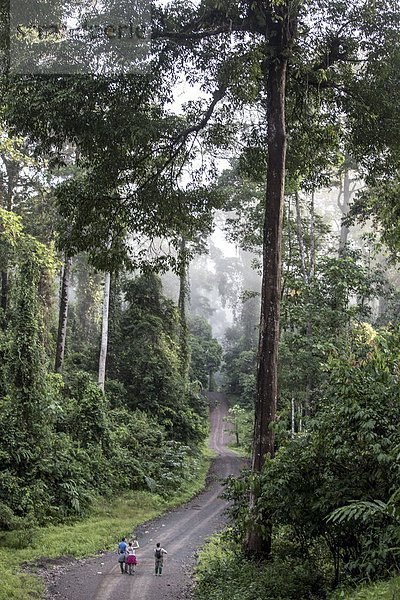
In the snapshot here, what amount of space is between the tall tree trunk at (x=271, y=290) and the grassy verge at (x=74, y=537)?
4.24 m

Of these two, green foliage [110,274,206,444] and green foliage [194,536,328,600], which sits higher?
green foliage [110,274,206,444]

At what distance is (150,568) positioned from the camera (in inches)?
467

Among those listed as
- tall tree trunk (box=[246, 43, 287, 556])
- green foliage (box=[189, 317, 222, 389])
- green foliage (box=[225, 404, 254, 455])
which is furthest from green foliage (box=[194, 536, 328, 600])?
green foliage (box=[189, 317, 222, 389])

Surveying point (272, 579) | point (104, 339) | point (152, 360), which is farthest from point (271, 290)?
point (152, 360)

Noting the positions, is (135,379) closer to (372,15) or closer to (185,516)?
(185,516)

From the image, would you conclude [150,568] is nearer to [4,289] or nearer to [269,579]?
[269,579]

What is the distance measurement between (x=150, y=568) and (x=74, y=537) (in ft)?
7.48

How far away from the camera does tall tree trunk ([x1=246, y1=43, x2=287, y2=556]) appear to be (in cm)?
850

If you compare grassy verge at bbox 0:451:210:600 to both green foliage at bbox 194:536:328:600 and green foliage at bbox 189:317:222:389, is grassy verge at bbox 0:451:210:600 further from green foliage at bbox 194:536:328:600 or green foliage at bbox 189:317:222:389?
green foliage at bbox 189:317:222:389

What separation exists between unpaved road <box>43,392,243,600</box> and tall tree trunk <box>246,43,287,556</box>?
197 centimetres

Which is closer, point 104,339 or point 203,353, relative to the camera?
point 104,339

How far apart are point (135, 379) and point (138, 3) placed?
18.5m

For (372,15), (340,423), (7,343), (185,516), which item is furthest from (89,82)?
(185,516)

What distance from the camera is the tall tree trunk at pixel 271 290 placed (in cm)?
850
